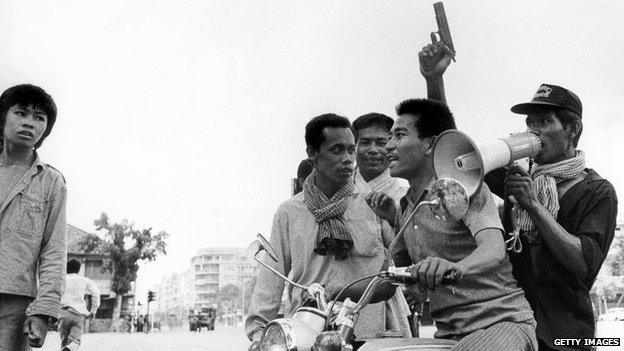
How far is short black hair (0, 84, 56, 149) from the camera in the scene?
386cm

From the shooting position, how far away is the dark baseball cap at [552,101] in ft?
10.7

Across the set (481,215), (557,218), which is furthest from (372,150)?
(481,215)

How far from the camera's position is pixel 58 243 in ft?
12.6

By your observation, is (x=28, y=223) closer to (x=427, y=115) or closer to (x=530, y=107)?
(x=427, y=115)

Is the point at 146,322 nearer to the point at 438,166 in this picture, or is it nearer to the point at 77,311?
the point at 77,311

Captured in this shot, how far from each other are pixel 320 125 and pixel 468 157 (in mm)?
1608

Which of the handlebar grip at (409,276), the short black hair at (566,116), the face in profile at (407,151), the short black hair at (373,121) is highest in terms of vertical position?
the short black hair at (373,121)

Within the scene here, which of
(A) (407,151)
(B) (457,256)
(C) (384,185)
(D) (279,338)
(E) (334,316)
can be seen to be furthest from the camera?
(C) (384,185)

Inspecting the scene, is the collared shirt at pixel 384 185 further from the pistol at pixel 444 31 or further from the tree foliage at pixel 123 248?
the tree foliage at pixel 123 248

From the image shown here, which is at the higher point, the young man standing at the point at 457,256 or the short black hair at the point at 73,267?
the short black hair at the point at 73,267

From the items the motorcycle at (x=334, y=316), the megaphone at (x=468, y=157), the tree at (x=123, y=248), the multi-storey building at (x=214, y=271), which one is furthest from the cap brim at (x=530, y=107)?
the multi-storey building at (x=214, y=271)

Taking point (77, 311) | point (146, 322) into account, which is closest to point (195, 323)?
point (146, 322)

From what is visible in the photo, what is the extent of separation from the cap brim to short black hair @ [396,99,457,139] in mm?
387

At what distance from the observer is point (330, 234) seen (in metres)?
3.74
